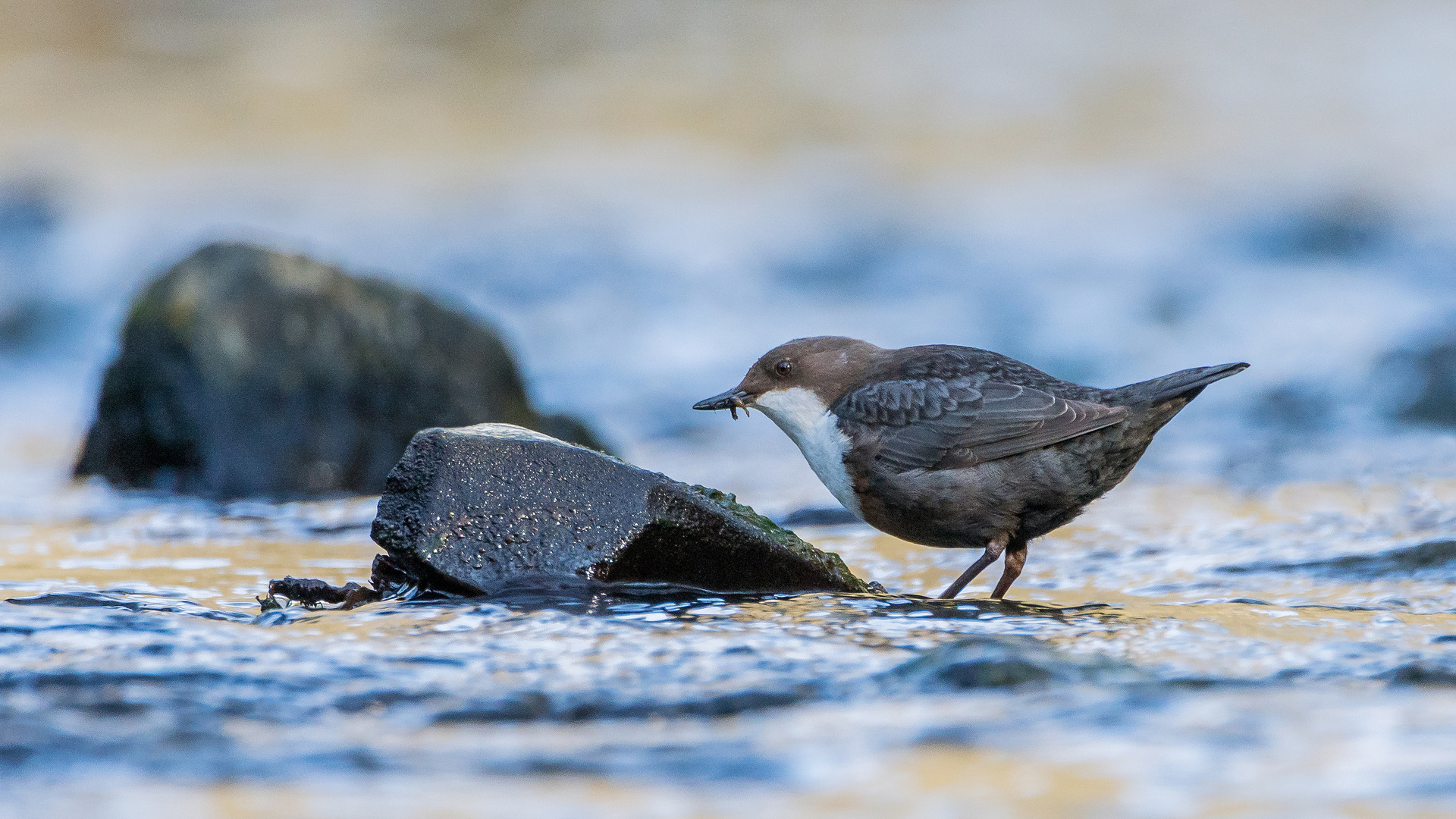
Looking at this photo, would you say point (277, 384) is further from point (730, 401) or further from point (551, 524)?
point (551, 524)

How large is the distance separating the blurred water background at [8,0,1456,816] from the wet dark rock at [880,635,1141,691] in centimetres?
7

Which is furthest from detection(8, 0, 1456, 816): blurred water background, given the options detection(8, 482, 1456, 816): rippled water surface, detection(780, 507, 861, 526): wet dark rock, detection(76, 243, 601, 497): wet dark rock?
detection(76, 243, 601, 497): wet dark rock

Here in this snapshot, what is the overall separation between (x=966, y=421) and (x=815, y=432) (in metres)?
0.55

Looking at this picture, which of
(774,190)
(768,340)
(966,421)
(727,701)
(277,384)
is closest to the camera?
(727,701)

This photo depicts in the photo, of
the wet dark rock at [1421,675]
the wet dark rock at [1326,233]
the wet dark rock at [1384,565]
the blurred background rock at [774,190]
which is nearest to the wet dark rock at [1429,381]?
the blurred background rock at [774,190]

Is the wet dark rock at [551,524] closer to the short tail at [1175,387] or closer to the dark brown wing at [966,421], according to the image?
the dark brown wing at [966,421]

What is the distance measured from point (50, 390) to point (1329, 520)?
9.65 m

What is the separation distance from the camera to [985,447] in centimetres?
455

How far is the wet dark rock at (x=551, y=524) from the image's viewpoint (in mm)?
3979

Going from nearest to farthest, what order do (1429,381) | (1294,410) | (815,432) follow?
(815,432)
(1429,381)
(1294,410)

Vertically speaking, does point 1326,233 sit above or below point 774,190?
below

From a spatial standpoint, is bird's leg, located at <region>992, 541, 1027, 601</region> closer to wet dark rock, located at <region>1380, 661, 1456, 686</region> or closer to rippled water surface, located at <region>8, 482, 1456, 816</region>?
rippled water surface, located at <region>8, 482, 1456, 816</region>

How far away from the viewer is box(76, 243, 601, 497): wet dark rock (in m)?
6.98

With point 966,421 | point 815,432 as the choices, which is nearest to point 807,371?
point 815,432
